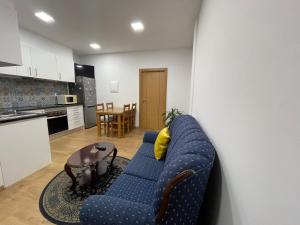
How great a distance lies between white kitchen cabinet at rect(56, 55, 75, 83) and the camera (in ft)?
13.2

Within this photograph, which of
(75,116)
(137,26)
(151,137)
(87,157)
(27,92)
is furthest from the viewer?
(75,116)

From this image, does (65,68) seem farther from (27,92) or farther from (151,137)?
(151,137)

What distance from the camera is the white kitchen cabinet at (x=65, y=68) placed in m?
4.03

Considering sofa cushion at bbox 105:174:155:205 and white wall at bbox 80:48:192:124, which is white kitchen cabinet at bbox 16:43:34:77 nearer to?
white wall at bbox 80:48:192:124

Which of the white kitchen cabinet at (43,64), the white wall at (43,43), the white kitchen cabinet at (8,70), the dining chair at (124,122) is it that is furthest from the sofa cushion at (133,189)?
the white wall at (43,43)

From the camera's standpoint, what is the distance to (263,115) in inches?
18.9

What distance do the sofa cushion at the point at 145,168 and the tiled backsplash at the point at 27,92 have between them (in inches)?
131

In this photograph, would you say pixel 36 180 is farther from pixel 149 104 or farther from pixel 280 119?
pixel 149 104

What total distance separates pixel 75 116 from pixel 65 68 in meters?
1.45

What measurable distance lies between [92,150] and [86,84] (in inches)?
127

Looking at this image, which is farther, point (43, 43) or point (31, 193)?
point (43, 43)

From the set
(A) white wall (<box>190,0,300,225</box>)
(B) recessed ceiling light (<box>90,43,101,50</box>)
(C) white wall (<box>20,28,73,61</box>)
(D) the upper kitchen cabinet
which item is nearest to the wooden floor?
(D) the upper kitchen cabinet

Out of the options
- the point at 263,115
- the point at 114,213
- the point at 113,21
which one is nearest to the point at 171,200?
the point at 114,213

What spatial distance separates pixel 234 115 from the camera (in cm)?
72
